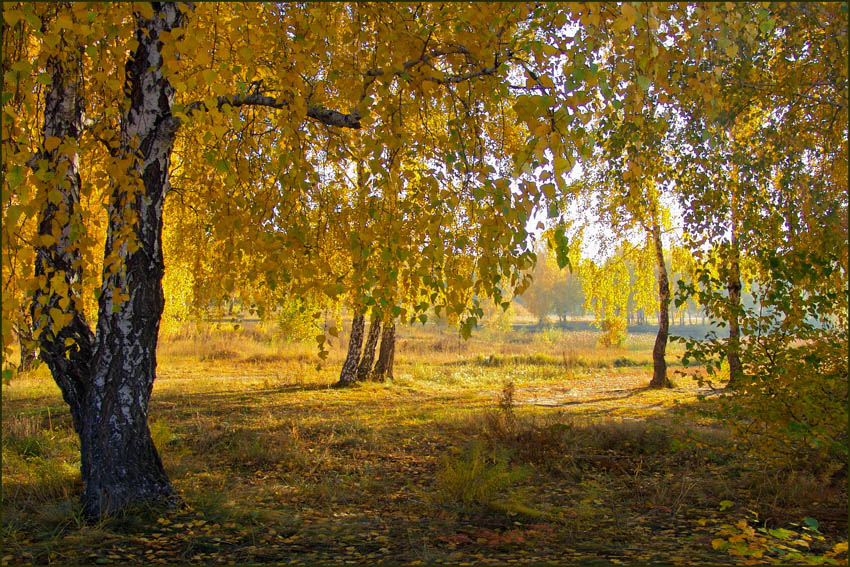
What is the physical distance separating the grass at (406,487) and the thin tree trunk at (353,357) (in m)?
1.88

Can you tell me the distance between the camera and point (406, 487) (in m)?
5.13

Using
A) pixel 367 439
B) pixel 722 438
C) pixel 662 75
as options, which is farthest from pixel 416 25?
pixel 722 438

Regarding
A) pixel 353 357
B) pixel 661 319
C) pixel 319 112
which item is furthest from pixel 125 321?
pixel 661 319

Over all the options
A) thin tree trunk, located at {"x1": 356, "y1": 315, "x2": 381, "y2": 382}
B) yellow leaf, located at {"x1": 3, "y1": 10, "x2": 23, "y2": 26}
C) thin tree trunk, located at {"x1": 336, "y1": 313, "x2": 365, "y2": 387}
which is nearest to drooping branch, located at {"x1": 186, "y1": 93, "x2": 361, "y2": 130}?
yellow leaf, located at {"x1": 3, "y1": 10, "x2": 23, "y2": 26}

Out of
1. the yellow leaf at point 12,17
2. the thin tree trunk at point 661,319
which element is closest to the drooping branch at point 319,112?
the yellow leaf at point 12,17

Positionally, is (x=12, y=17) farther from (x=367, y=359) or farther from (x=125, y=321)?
(x=367, y=359)

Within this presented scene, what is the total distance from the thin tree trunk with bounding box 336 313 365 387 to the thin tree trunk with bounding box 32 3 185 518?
7.03 m

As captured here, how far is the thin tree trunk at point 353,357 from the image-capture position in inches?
446

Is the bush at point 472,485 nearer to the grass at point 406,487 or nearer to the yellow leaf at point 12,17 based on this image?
the grass at point 406,487

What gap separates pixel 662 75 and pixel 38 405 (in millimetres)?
9580

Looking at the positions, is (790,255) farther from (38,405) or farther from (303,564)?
(38,405)

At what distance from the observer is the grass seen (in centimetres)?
368

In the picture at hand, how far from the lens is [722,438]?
654 centimetres

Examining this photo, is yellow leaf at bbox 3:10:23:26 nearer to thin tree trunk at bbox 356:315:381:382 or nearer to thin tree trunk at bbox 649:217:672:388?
thin tree trunk at bbox 356:315:381:382
